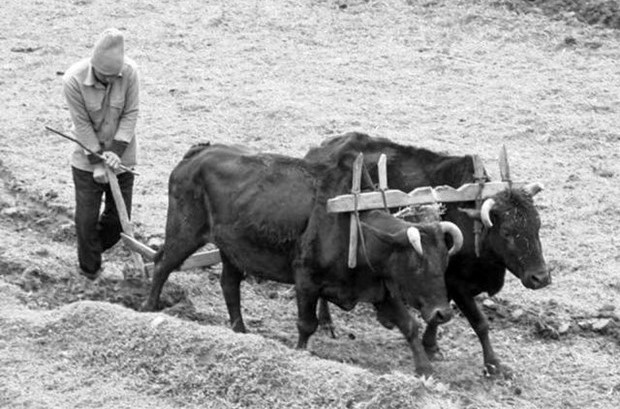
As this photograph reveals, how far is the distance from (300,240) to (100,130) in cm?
205

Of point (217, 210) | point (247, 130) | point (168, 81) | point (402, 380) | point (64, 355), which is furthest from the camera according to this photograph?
point (168, 81)

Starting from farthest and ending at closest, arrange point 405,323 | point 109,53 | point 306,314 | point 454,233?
point 109,53 → point 306,314 → point 405,323 → point 454,233

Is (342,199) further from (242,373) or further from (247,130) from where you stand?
(247,130)

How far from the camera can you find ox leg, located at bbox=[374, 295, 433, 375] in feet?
32.7

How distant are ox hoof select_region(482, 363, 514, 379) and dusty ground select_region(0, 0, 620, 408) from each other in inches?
2.8

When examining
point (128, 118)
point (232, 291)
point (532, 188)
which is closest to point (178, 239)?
point (232, 291)

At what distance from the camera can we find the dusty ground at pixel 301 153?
9.53m

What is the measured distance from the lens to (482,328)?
407 inches

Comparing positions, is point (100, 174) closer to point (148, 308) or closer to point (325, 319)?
point (148, 308)

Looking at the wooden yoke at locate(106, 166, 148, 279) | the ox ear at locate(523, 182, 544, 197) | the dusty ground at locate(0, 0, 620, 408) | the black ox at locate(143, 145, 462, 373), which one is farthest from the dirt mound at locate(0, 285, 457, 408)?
the ox ear at locate(523, 182, 544, 197)

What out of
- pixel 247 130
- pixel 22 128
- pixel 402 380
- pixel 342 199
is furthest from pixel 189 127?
pixel 402 380

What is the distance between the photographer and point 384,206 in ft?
33.2

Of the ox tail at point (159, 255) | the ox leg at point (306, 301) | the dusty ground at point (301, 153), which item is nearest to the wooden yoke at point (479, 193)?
the dusty ground at point (301, 153)

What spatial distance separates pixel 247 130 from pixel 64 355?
6.03m
